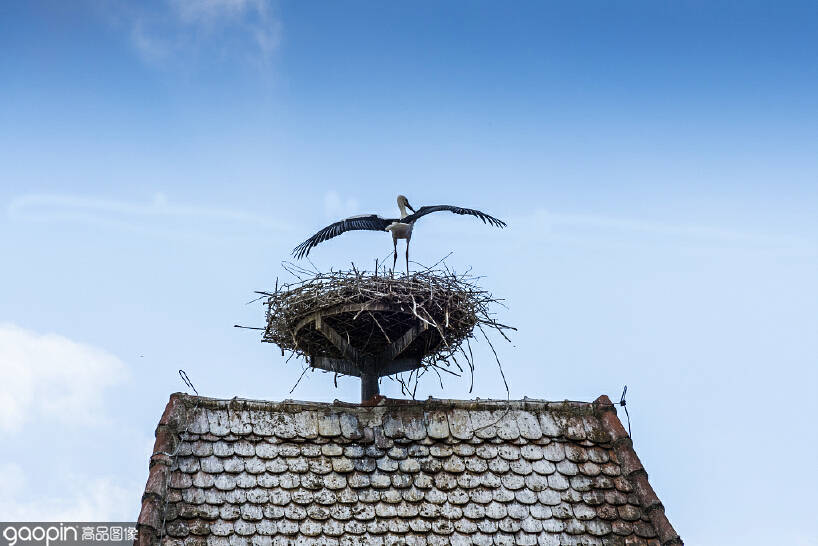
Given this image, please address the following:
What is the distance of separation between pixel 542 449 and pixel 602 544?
787 mm

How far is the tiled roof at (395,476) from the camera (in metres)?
5.73

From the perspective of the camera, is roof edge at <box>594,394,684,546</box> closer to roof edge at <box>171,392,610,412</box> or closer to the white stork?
roof edge at <box>171,392,610,412</box>

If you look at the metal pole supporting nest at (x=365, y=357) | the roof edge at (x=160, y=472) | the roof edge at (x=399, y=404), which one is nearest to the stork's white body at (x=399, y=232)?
the metal pole supporting nest at (x=365, y=357)

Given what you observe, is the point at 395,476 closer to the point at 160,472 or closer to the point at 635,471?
the point at 160,472

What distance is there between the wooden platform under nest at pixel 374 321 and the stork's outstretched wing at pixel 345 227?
147 centimetres

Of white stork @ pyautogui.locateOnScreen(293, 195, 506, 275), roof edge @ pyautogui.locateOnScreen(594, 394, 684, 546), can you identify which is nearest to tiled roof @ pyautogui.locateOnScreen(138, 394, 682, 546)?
roof edge @ pyautogui.locateOnScreen(594, 394, 684, 546)

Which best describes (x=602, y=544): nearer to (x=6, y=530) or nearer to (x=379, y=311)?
(x=379, y=311)

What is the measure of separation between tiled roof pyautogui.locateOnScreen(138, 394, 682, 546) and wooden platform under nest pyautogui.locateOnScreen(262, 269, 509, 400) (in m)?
1.01

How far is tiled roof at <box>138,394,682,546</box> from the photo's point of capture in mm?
5734

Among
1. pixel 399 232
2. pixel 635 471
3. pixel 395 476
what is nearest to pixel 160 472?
pixel 395 476

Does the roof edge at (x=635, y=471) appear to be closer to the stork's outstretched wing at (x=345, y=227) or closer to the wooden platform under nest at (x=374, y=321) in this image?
the wooden platform under nest at (x=374, y=321)

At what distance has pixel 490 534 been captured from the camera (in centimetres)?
585

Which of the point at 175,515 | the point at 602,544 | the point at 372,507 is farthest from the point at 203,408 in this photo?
the point at 602,544

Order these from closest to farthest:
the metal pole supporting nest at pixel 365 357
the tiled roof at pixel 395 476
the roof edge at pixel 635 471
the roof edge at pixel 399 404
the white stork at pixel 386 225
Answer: the tiled roof at pixel 395 476
the roof edge at pixel 635 471
the roof edge at pixel 399 404
the metal pole supporting nest at pixel 365 357
the white stork at pixel 386 225
